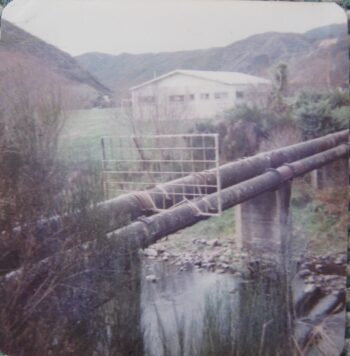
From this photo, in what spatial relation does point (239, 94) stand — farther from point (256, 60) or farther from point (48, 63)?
point (48, 63)

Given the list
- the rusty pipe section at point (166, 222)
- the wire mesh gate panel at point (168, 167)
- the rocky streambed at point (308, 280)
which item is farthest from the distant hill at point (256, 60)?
the rocky streambed at point (308, 280)

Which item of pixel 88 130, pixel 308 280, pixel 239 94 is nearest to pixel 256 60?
pixel 239 94

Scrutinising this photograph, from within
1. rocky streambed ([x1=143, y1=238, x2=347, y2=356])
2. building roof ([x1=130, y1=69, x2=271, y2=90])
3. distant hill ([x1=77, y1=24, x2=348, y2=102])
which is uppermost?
distant hill ([x1=77, y1=24, x2=348, y2=102])

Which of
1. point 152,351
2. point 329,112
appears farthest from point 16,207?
point 329,112

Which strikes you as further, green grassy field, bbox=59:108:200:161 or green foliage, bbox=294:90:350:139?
green foliage, bbox=294:90:350:139

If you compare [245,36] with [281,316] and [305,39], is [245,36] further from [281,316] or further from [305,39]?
[281,316]

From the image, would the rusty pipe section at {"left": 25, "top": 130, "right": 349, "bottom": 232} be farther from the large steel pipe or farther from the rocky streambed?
the rocky streambed

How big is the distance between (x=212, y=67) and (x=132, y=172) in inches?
13.2

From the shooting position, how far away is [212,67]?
128 centimetres

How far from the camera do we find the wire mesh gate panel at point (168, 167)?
128cm

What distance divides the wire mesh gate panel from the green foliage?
0.85 feet

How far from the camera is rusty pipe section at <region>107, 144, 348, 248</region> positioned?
4.21 ft

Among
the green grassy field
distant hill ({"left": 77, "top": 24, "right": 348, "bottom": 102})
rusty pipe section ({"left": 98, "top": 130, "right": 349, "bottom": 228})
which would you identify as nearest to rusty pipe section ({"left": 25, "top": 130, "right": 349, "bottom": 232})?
rusty pipe section ({"left": 98, "top": 130, "right": 349, "bottom": 228})

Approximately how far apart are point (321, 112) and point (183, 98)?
38 centimetres
